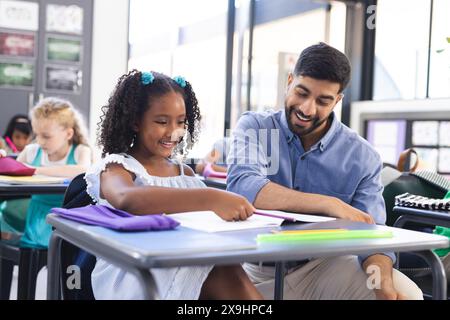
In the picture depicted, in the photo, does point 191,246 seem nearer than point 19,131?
Yes

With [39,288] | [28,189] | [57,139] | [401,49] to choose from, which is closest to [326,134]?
[28,189]

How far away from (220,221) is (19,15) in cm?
479

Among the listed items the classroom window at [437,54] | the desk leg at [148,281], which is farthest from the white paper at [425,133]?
the desk leg at [148,281]

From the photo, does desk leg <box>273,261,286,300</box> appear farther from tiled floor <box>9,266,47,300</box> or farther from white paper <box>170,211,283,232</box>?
tiled floor <box>9,266,47,300</box>

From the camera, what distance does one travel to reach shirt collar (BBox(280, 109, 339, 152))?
1.75 m

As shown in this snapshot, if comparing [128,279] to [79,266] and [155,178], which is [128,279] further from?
[155,178]

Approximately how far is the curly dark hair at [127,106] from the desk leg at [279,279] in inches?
20.9

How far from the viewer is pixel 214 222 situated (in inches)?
45.0

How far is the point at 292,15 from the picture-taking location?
22.4 ft

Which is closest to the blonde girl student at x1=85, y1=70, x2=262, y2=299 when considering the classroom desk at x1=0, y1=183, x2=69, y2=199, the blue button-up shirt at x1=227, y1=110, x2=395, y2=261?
the blue button-up shirt at x1=227, y1=110, x2=395, y2=261

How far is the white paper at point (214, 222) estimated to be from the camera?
42.7 inches

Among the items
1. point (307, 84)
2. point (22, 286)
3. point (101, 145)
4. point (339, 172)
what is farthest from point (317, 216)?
point (22, 286)

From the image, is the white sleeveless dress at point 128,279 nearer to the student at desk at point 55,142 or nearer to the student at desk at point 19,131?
the student at desk at point 55,142
